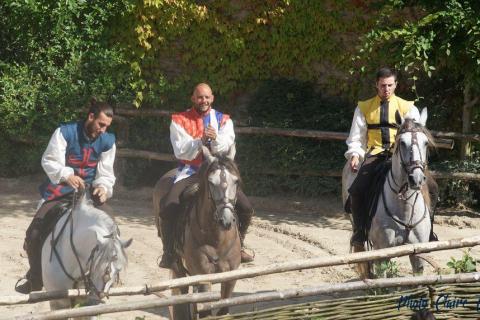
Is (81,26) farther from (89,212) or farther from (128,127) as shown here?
(89,212)

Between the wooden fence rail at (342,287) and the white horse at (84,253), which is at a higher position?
the white horse at (84,253)

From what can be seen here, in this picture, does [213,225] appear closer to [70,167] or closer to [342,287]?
[70,167]

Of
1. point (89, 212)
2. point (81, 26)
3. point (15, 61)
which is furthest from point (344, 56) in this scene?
point (89, 212)

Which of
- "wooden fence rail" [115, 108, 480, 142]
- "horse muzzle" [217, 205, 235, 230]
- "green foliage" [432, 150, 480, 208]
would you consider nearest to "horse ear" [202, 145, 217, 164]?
"horse muzzle" [217, 205, 235, 230]

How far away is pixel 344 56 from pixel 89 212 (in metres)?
8.28

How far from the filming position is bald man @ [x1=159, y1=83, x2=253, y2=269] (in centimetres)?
905

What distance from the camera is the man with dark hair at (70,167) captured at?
26.5 ft

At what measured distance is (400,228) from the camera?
9086mm

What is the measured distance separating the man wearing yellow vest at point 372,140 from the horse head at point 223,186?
5.78 feet

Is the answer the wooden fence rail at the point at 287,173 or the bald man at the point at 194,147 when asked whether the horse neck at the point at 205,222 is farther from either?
the wooden fence rail at the point at 287,173

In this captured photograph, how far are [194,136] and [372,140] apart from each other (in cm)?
195

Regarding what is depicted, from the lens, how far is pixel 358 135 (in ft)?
32.2

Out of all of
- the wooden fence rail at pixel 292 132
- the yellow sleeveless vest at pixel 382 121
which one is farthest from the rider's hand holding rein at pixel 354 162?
the wooden fence rail at pixel 292 132
